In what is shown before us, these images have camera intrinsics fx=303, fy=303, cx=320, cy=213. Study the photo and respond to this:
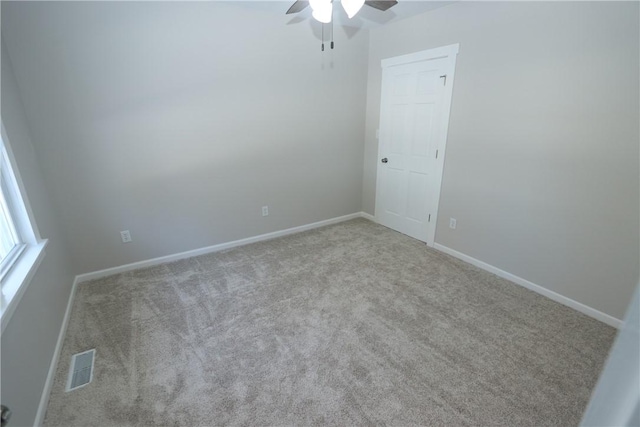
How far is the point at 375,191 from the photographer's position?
4160 millimetres

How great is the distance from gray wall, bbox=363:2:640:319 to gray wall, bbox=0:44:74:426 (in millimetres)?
3375

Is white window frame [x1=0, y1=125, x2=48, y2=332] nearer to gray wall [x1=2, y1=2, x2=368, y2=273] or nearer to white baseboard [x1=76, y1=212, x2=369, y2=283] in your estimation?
gray wall [x1=2, y1=2, x2=368, y2=273]

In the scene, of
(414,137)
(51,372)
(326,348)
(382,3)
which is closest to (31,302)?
(51,372)

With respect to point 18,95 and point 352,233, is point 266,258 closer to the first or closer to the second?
point 352,233

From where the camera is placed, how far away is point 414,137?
3.43 m

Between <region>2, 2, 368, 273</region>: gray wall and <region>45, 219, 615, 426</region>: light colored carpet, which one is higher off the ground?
<region>2, 2, 368, 273</region>: gray wall

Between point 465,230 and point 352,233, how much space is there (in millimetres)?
1328

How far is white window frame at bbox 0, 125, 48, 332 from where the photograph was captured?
1.51 m

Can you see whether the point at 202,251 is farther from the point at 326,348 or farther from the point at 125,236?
the point at 326,348

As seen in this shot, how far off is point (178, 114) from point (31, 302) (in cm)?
188

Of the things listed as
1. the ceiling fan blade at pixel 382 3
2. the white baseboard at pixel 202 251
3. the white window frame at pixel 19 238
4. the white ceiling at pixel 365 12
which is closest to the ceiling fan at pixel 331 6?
the ceiling fan blade at pixel 382 3

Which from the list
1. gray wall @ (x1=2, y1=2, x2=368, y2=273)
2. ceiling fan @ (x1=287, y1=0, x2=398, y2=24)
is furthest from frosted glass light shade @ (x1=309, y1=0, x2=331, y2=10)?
gray wall @ (x1=2, y1=2, x2=368, y2=273)

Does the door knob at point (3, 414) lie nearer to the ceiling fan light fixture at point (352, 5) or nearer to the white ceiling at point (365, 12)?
the ceiling fan light fixture at point (352, 5)

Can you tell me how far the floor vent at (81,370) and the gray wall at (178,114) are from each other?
3.82 ft
